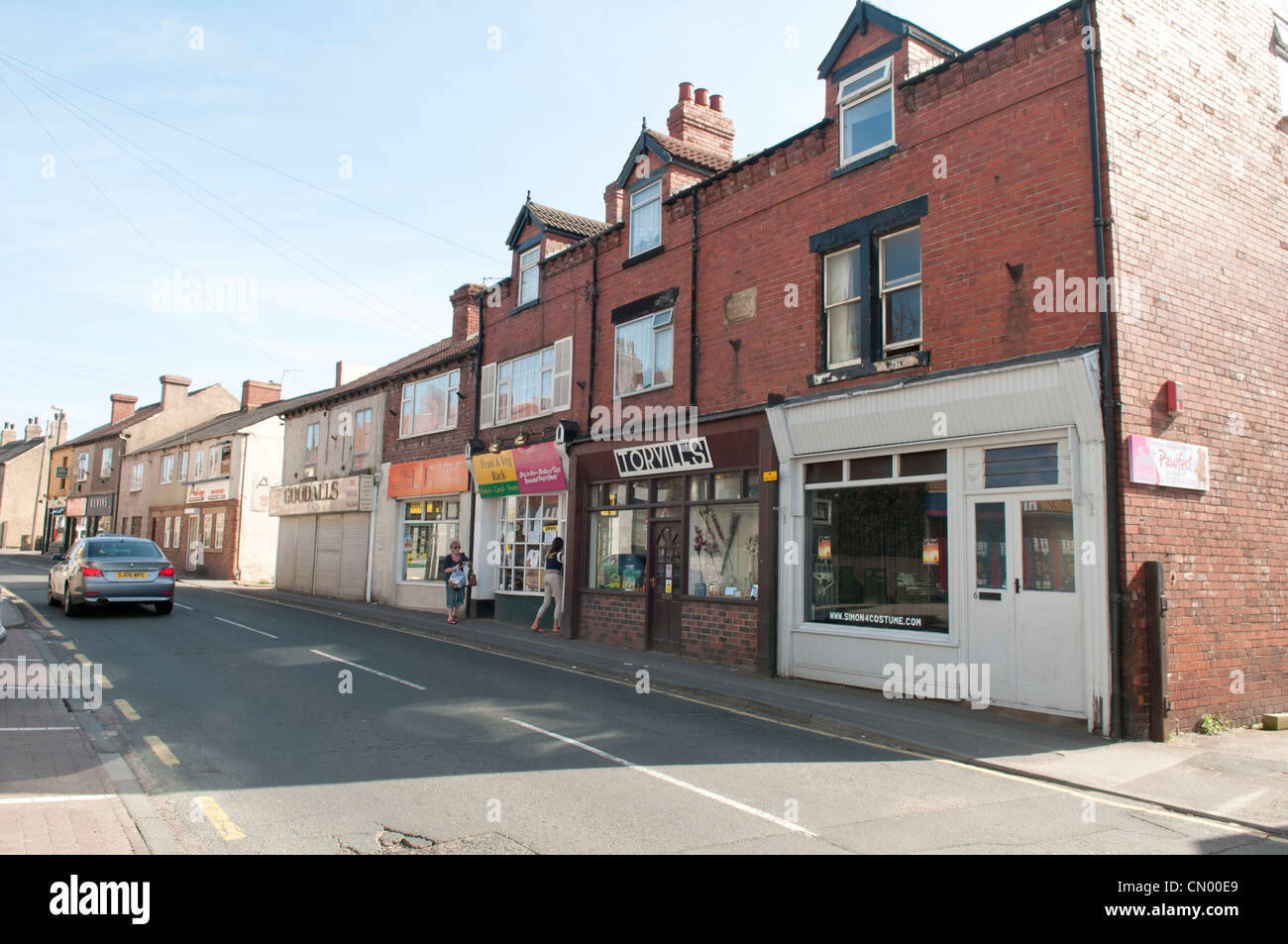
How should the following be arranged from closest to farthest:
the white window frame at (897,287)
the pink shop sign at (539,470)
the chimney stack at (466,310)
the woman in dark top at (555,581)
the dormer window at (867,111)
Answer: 1. the white window frame at (897,287)
2. the dormer window at (867,111)
3. the woman in dark top at (555,581)
4. the pink shop sign at (539,470)
5. the chimney stack at (466,310)

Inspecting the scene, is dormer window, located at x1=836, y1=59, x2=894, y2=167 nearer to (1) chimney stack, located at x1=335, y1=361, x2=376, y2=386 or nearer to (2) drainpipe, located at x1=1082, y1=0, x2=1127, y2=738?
(2) drainpipe, located at x1=1082, y1=0, x2=1127, y2=738

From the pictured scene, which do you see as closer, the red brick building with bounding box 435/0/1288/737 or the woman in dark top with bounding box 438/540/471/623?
the red brick building with bounding box 435/0/1288/737

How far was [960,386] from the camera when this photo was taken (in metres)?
10.3

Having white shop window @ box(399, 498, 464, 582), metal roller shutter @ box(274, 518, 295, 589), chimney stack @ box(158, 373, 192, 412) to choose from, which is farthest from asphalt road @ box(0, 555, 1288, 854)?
chimney stack @ box(158, 373, 192, 412)

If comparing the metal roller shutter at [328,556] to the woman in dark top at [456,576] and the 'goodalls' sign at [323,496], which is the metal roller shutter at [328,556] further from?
the woman in dark top at [456,576]

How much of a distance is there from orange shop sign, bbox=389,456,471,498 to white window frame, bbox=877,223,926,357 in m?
12.9

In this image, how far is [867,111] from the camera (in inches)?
486

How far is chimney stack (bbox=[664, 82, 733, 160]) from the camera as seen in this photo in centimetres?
1750

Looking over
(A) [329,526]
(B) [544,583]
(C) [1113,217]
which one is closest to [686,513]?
(B) [544,583]

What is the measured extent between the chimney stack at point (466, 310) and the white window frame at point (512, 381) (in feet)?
12.6

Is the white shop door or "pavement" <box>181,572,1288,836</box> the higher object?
the white shop door

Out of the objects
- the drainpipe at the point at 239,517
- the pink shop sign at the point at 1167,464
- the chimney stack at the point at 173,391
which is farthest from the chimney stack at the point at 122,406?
the pink shop sign at the point at 1167,464

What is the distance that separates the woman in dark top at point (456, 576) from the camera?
20.0 meters
